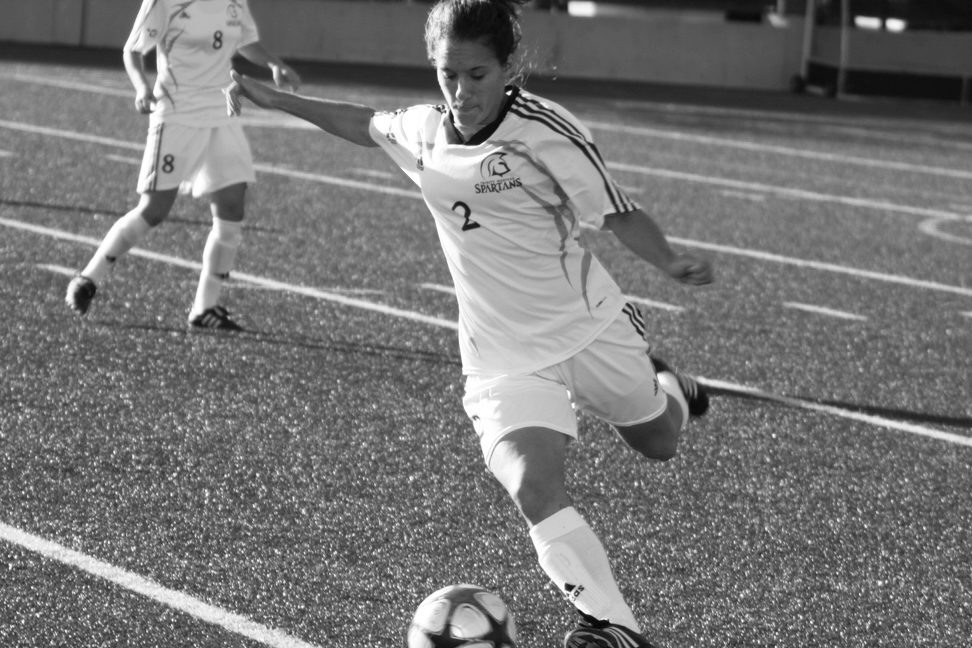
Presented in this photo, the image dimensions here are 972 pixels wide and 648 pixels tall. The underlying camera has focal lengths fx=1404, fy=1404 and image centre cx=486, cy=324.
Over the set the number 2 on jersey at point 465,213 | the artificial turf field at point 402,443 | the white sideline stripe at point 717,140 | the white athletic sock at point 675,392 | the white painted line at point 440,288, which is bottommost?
the artificial turf field at point 402,443

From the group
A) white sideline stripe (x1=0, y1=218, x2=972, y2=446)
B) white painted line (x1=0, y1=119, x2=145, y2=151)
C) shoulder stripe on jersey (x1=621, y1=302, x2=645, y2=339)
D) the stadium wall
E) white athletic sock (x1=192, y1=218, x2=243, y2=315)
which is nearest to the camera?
shoulder stripe on jersey (x1=621, y1=302, x2=645, y2=339)

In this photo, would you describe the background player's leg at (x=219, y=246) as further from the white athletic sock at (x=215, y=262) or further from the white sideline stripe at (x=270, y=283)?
the white sideline stripe at (x=270, y=283)

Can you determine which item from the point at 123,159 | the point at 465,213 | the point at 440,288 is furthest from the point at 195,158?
the point at 123,159

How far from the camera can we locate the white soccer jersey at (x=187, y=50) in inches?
304

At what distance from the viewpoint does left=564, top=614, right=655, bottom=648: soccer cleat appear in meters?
3.52

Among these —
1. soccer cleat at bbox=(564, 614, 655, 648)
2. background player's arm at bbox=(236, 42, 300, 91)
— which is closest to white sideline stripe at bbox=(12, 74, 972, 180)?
background player's arm at bbox=(236, 42, 300, 91)

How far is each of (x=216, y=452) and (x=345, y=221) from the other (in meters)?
5.57

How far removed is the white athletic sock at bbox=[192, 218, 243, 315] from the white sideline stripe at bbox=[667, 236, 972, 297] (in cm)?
441

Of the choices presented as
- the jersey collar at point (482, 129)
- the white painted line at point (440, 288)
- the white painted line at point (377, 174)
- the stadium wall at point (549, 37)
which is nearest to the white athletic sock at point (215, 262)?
the white painted line at point (440, 288)

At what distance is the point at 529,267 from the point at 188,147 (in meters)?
4.21

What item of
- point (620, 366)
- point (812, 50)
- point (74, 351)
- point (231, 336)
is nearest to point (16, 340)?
point (74, 351)

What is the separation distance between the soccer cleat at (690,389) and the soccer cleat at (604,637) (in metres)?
1.81

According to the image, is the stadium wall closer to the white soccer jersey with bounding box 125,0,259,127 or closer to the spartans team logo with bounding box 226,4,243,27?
the spartans team logo with bounding box 226,4,243,27

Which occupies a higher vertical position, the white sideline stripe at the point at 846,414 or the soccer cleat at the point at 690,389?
the soccer cleat at the point at 690,389
